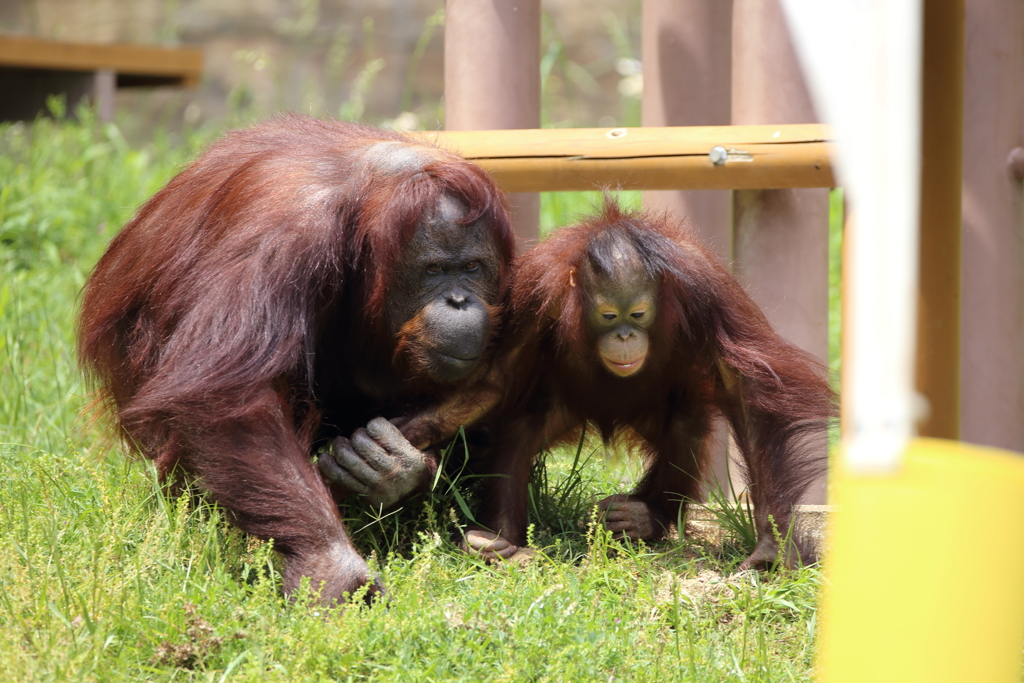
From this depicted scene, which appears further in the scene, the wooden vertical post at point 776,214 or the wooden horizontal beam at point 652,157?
the wooden vertical post at point 776,214

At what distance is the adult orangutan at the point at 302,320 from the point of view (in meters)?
2.54

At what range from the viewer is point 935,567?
0.93m

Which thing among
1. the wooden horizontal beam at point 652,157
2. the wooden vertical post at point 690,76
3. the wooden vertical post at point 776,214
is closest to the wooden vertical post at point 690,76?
the wooden vertical post at point 690,76

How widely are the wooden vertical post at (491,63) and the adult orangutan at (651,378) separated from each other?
831mm

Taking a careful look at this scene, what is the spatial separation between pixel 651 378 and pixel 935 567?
6.71 feet

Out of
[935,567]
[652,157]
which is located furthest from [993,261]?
[935,567]

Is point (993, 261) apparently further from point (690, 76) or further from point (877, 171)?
point (877, 171)

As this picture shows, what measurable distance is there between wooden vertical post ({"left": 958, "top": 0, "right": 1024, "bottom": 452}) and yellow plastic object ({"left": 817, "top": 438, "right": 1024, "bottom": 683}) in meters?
2.41

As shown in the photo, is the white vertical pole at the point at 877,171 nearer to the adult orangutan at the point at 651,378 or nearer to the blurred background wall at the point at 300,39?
the adult orangutan at the point at 651,378

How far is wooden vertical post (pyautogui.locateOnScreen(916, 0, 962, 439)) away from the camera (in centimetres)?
209

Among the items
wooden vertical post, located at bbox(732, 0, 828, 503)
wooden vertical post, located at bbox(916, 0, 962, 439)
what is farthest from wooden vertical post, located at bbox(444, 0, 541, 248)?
wooden vertical post, located at bbox(916, 0, 962, 439)

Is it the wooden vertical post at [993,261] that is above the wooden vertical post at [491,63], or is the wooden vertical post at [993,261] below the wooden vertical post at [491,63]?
below

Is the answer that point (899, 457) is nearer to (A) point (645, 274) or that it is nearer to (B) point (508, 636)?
(B) point (508, 636)

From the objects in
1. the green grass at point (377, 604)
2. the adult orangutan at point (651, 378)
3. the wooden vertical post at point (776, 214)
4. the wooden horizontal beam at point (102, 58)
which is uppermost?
the wooden horizontal beam at point (102, 58)
